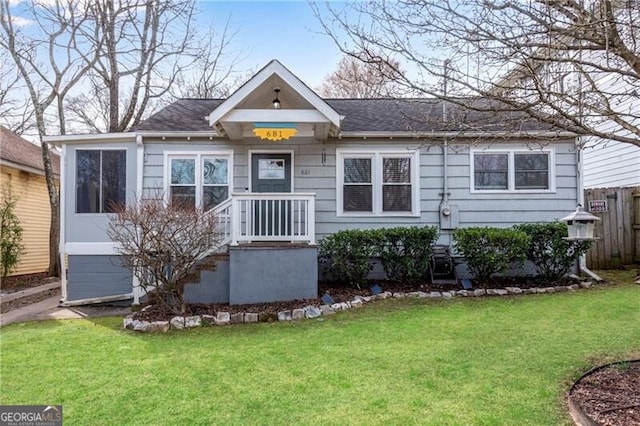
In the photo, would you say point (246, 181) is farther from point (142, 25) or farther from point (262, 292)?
point (142, 25)

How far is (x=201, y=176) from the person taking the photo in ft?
28.3

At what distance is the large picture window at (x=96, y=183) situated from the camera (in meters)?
8.27

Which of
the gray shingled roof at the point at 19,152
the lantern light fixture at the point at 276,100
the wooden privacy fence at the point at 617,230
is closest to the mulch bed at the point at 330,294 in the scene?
the wooden privacy fence at the point at 617,230

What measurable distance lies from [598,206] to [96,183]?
1137 cm

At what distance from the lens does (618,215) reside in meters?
9.50

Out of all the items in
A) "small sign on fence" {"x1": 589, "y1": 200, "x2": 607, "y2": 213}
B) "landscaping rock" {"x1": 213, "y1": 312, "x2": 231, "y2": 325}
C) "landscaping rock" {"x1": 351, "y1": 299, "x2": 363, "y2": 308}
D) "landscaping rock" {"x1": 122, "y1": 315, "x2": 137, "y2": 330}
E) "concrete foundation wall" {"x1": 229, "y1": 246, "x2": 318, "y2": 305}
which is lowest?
"landscaping rock" {"x1": 122, "y1": 315, "x2": 137, "y2": 330}

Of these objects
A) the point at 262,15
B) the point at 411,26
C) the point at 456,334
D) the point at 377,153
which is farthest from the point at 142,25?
the point at 456,334

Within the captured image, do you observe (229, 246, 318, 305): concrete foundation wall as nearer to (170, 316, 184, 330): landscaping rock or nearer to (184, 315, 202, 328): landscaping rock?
(184, 315, 202, 328): landscaping rock

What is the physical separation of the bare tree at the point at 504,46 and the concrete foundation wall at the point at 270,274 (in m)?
3.83

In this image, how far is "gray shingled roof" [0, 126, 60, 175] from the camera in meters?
12.2

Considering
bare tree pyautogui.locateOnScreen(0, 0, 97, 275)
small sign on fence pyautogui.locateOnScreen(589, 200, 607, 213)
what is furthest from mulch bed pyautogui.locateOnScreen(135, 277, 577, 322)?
bare tree pyautogui.locateOnScreen(0, 0, 97, 275)

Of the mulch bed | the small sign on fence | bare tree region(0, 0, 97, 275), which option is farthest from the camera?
bare tree region(0, 0, 97, 275)

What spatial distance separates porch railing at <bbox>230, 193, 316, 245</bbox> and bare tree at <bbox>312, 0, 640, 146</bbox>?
3600 mm

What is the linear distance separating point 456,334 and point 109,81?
1344 cm
